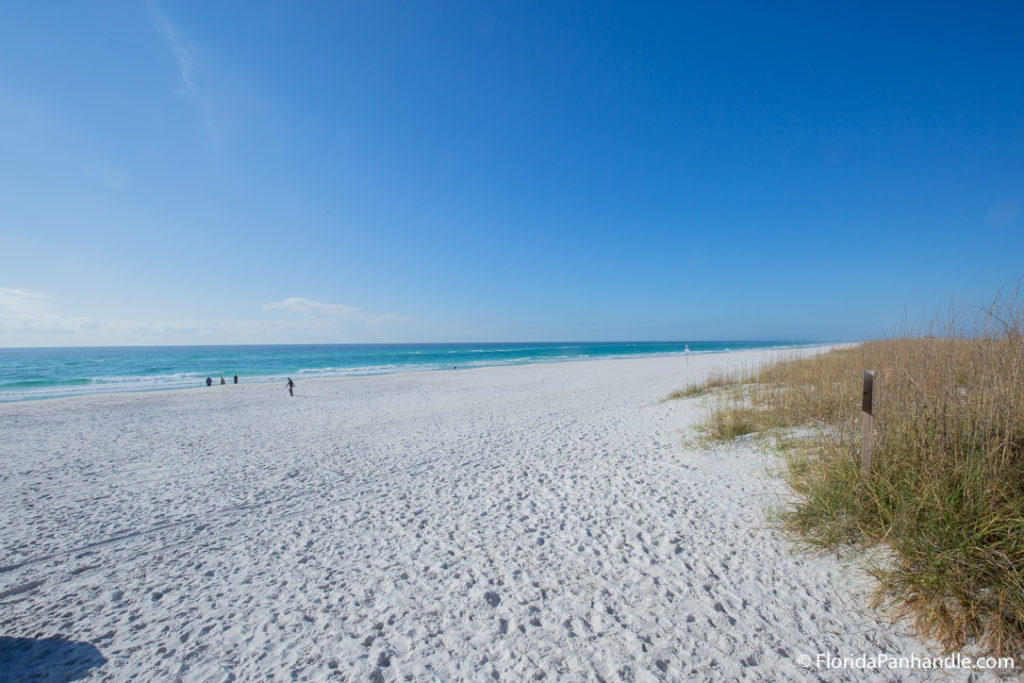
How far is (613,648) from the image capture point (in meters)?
2.54

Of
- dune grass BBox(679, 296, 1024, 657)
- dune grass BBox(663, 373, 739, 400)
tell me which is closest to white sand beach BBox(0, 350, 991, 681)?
dune grass BBox(679, 296, 1024, 657)

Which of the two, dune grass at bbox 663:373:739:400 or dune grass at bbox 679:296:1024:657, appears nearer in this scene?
dune grass at bbox 679:296:1024:657

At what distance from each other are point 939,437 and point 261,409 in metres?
15.6

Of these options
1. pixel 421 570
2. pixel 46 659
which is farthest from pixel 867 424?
pixel 46 659

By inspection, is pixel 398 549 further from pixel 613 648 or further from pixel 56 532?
pixel 56 532

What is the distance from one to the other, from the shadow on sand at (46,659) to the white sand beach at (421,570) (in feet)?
0.05

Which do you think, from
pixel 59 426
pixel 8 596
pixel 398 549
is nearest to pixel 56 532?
pixel 8 596

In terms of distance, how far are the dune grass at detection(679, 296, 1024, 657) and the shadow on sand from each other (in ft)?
17.0

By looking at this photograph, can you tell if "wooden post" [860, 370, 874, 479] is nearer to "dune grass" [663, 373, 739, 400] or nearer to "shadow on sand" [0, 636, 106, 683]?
"shadow on sand" [0, 636, 106, 683]

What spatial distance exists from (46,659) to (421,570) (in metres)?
2.40

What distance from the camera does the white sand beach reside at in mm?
2504

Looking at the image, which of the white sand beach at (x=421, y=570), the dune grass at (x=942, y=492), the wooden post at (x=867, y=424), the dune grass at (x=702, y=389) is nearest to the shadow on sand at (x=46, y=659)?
the white sand beach at (x=421, y=570)

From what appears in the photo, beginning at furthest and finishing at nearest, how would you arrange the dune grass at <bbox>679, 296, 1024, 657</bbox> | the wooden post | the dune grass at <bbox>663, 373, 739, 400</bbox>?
the dune grass at <bbox>663, 373, 739, 400</bbox>, the wooden post, the dune grass at <bbox>679, 296, 1024, 657</bbox>

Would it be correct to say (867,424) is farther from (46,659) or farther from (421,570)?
(46,659)
